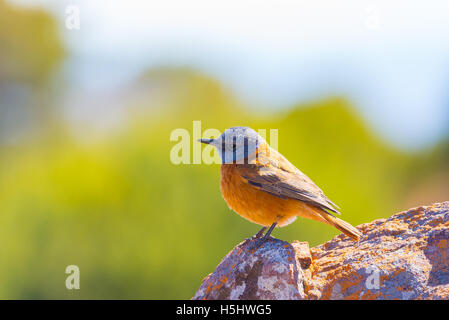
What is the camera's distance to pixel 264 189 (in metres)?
5.45

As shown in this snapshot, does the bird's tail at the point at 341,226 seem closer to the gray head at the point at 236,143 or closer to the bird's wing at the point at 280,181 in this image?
the bird's wing at the point at 280,181

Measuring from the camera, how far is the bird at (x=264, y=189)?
5.32 meters

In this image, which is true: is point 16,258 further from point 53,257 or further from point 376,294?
point 376,294

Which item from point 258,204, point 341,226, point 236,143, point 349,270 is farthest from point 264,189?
point 349,270

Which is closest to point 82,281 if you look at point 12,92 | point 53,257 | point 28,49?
point 53,257

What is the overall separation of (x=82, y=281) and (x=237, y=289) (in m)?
7.82

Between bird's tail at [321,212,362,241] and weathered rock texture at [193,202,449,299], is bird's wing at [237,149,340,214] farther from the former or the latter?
weathered rock texture at [193,202,449,299]

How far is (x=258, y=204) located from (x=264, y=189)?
17cm

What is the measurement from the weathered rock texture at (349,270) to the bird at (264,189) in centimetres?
29

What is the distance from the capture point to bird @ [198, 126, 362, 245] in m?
5.32

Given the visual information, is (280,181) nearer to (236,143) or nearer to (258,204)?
(258,204)

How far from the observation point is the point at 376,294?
14.6 ft

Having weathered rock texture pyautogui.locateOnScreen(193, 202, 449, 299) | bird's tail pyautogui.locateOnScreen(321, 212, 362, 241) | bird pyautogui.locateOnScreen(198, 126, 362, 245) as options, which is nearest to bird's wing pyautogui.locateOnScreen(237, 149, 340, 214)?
bird pyautogui.locateOnScreen(198, 126, 362, 245)

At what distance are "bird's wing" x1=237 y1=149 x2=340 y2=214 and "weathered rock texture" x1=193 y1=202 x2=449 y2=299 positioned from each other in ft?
1.78
